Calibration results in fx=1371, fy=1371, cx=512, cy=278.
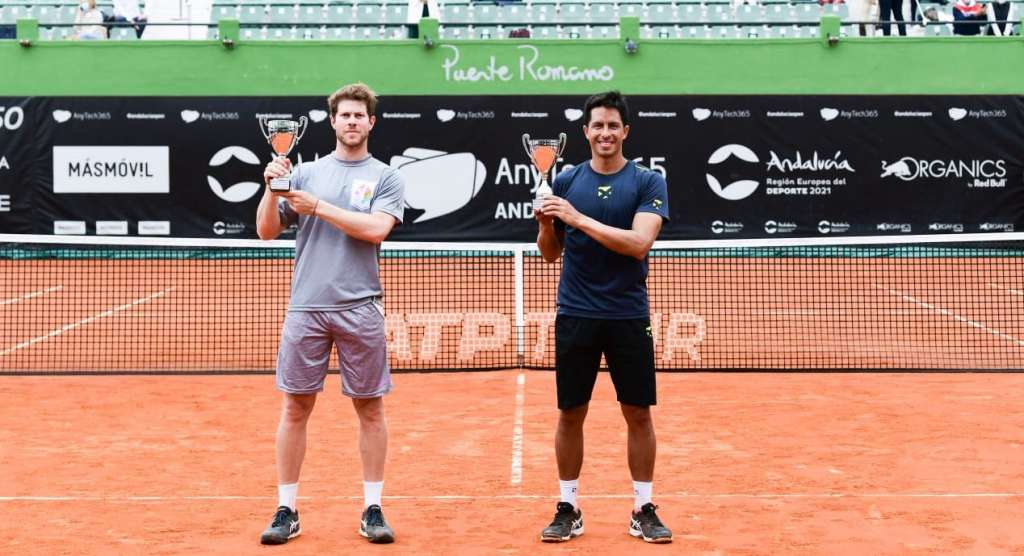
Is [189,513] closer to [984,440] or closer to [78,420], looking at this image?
[78,420]

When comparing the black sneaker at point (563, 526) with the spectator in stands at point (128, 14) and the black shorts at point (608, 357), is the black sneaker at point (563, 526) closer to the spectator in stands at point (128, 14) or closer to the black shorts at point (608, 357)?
the black shorts at point (608, 357)

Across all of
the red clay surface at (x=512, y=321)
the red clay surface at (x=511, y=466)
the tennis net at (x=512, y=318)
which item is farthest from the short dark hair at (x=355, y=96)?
the red clay surface at (x=512, y=321)

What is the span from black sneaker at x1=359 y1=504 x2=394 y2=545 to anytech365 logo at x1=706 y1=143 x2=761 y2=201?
18.1m

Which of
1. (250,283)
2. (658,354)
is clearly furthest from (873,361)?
(250,283)

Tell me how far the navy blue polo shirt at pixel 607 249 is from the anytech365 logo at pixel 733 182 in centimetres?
1773

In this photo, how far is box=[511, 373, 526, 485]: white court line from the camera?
308 inches

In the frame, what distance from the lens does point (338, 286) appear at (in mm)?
6141

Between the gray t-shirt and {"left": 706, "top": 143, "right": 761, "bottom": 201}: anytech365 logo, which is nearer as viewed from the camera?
the gray t-shirt

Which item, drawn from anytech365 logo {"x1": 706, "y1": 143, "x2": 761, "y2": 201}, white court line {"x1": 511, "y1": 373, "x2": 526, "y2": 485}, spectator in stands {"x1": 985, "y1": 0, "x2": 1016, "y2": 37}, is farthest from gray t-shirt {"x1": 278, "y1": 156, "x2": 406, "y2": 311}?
spectator in stands {"x1": 985, "y1": 0, "x2": 1016, "y2": 37}

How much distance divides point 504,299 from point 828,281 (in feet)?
18.6

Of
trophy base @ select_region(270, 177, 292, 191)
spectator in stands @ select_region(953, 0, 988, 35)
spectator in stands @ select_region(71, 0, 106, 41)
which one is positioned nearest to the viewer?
trophy base @ select_region(270, 177, 292, 191)

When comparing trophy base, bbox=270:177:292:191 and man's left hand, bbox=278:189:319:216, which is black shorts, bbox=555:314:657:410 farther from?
trophy base, bbox=270:177:292:191

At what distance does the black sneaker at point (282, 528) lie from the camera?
243 inches

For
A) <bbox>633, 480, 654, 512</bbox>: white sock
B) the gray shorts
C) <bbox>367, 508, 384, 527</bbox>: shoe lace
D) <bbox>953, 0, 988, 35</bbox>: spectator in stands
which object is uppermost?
<bbox>953, 0, 988, 35</bbox>: spectator in stands
